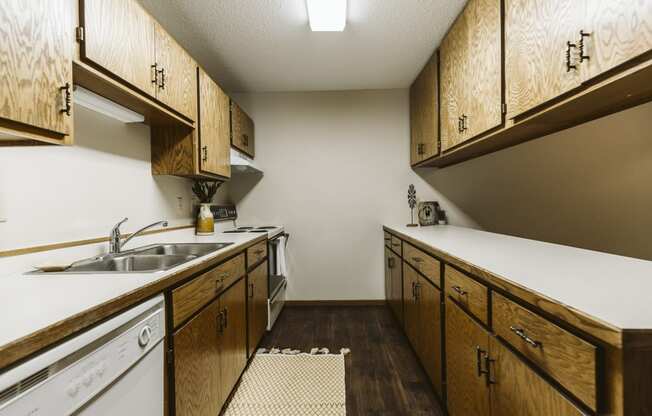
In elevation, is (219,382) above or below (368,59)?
below

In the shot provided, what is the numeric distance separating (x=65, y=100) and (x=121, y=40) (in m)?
0.46

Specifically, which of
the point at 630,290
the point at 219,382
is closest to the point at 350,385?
the point at 219,382

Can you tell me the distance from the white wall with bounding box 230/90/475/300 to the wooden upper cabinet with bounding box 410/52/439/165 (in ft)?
0.64

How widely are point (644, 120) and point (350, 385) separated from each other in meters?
2.75

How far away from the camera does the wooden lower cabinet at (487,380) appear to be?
32.1 inches

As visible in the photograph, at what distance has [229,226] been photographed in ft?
10.8

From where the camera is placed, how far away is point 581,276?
92 centimetres

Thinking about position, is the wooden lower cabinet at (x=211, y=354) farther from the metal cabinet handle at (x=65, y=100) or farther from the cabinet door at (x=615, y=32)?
the cabinet door at (x=615, y=32)

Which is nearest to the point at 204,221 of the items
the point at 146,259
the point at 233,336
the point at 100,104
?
the point at 146,259

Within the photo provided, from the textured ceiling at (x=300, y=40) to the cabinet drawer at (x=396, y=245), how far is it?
1.53 metres

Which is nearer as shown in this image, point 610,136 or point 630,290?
point 630,290

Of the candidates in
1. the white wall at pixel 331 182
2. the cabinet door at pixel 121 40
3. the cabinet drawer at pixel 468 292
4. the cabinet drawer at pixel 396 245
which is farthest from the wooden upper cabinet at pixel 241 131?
the cabinet drawer at pixel 468 292

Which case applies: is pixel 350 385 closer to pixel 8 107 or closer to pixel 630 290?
pixel 630 290

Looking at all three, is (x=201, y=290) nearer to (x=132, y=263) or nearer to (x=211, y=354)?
(x=211, y=354)
